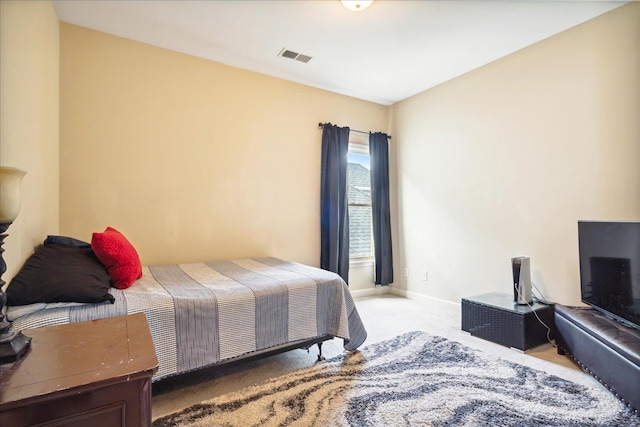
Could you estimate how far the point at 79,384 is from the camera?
2.65ft

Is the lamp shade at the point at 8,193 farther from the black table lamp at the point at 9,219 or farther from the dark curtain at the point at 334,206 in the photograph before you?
the dark curtain at the point at 334,206

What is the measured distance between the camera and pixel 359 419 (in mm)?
1682

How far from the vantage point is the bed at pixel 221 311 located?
5.46ft

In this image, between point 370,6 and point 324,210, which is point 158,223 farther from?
point 370,6

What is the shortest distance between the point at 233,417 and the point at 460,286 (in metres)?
2.80

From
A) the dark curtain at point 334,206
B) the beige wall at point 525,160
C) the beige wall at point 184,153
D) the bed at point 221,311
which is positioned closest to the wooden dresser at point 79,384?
the bed at point 221,311

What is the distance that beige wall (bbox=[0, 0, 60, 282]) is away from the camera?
5.07 ft

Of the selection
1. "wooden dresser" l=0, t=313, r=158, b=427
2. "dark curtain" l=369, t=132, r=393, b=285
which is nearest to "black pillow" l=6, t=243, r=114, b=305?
"wooden dresser" l=0, t=313, r=158, b=427

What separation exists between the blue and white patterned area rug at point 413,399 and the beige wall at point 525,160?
3.67ft

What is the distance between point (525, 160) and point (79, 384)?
11.6ft

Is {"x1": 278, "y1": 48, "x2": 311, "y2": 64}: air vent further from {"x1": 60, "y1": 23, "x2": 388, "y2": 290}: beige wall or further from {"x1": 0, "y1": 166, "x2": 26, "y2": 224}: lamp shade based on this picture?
{"x1": 0, "y1": 166, "x2": 26, "y2": 224}: lamp shade

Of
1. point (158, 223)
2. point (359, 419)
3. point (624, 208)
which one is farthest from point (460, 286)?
point (158, 223)

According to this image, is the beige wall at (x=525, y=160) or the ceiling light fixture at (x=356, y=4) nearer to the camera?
the ceiling light fixture at (x=356, y=4)

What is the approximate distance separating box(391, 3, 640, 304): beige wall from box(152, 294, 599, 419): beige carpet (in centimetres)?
53
